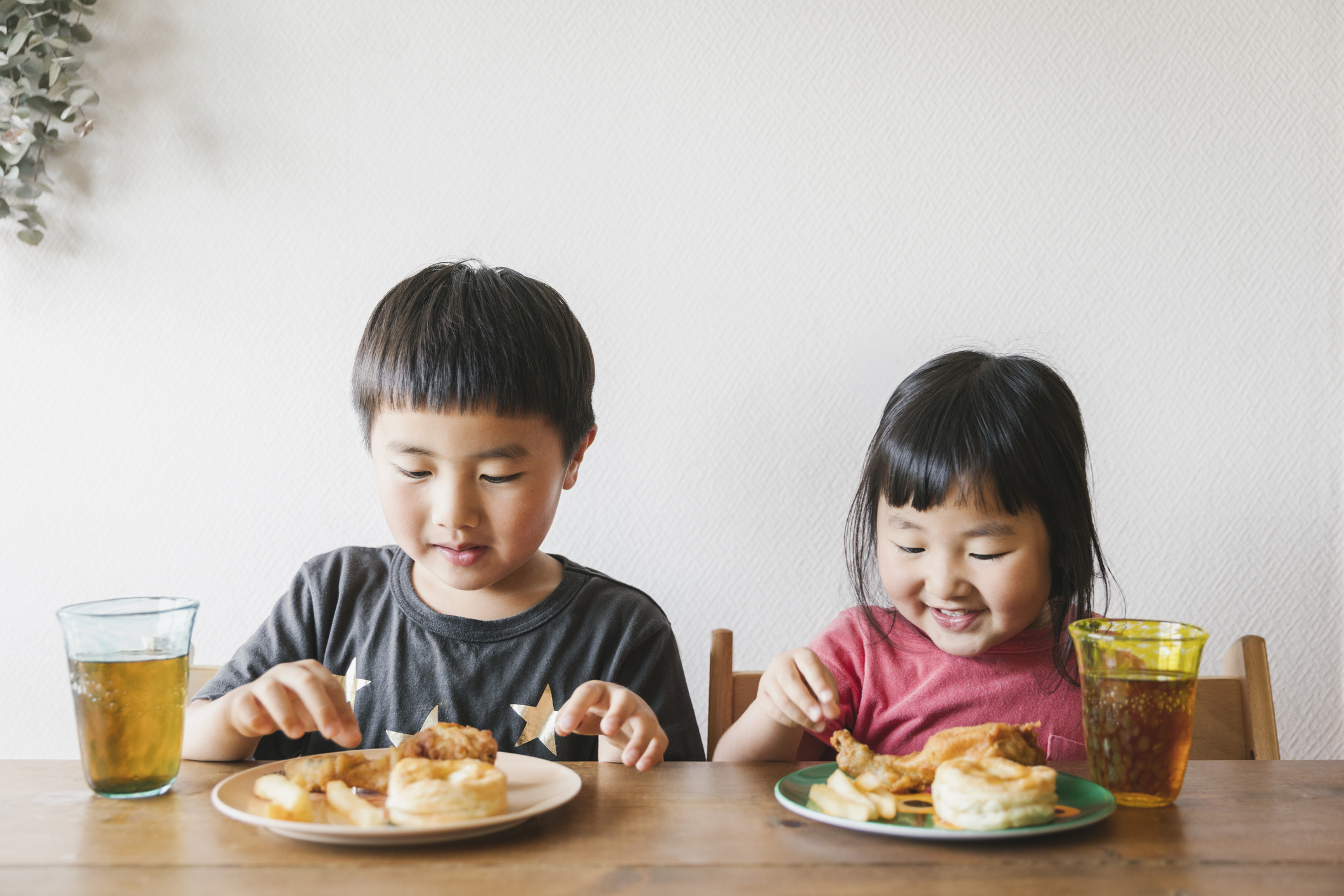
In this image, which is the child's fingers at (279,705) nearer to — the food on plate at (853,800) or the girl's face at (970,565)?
the food on plate at (853,800)

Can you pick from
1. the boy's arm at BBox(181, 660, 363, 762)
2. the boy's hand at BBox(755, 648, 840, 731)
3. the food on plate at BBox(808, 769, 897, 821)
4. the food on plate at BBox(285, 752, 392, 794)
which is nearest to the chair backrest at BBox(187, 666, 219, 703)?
the boy's arm at BBox(181, 660, 363, 762)

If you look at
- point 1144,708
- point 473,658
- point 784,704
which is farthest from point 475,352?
point 1144,708

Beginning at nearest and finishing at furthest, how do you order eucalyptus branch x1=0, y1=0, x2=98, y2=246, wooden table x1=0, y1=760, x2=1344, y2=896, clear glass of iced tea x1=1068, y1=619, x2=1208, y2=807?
1. wooden table x1=0, y1=760, x2=1344, y2=896
2. clear glass of iced tea x1=1068, y1=619, x2=1208, y2=807
3. eucalyptus branch x1=0, y1=0, x2=98, y2=246

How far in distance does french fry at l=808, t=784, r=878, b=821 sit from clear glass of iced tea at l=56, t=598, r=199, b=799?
1.55 ft

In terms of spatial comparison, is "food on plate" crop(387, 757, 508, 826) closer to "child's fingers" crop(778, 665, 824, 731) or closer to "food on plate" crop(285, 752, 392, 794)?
"food on plate" crop(285, 752, 392, 794)

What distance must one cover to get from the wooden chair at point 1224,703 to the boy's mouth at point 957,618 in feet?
0.69

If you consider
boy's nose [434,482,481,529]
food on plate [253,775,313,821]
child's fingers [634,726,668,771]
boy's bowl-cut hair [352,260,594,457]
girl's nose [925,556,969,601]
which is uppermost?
boy's bowl-cut hair [352,260,594,457]

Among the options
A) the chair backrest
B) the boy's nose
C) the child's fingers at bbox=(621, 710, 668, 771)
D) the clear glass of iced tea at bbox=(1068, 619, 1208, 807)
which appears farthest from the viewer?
the chair backrest

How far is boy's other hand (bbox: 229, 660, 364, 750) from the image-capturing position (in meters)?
0.78

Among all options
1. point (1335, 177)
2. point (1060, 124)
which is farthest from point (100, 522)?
point (1335, 177)

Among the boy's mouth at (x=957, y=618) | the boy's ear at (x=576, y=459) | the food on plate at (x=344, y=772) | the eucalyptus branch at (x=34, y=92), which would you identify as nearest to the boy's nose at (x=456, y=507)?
the boy's ear at (x=576, y=459)

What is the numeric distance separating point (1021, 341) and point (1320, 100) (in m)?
0.48

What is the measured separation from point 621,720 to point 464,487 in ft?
0.91

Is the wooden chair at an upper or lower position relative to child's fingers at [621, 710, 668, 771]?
lower
